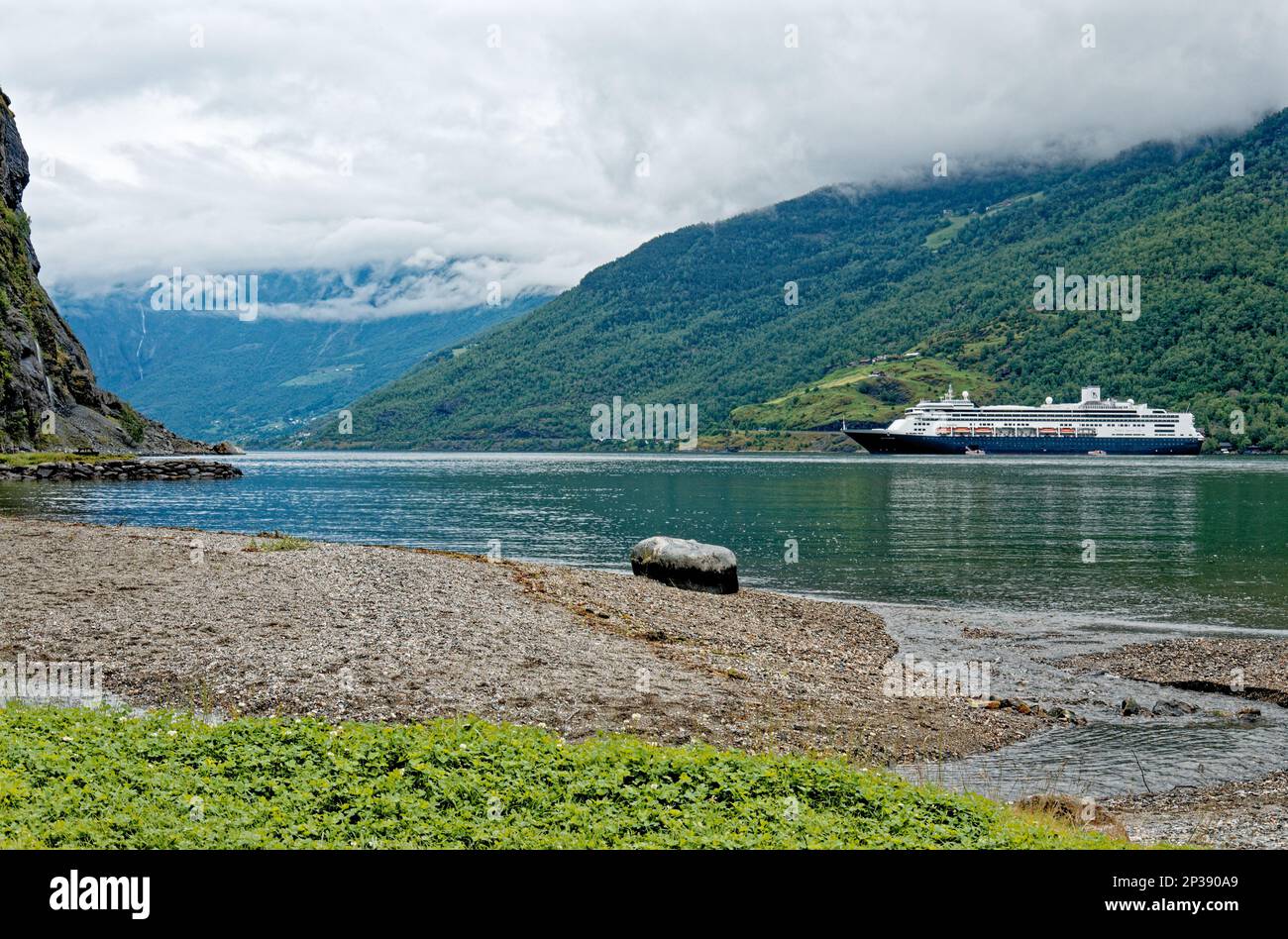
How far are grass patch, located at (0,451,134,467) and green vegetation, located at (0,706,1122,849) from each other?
4824 inches

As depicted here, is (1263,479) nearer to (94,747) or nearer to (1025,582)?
(1025,582)

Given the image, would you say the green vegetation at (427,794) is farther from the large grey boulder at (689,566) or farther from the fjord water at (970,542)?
the large grey boulder at (689,566)

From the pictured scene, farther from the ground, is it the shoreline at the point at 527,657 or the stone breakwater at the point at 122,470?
the stone breakwater at the point at 122,470

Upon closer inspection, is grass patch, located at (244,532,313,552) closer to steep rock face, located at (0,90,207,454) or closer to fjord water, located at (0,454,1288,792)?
fjord water, located at (0,454,1288,792)

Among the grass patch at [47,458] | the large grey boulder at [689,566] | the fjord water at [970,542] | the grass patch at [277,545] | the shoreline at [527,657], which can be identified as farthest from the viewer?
the grass patch at [47,458]

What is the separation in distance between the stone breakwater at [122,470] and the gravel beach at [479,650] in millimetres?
93576

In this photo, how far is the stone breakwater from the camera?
116 meters

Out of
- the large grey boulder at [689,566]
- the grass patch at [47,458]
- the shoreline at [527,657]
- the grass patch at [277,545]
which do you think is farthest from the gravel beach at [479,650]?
the grass patch at [47,458]

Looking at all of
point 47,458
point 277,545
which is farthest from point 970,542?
point 47,458

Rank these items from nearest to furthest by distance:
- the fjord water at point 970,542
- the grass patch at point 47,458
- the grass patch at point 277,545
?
the fjord water at point 970,542 < the grass patch at point 277,545 < the grass patch at point 47,458

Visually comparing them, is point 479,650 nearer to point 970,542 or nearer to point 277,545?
point 277,545

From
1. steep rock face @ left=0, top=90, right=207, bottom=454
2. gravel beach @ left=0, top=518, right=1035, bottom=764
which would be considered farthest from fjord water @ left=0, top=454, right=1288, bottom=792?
steep rock face @ left=0, top=90, right=207, bottom=454

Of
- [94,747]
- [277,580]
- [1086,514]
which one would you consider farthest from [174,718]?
[1086,514]

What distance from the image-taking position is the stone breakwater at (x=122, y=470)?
116188 millimetres
